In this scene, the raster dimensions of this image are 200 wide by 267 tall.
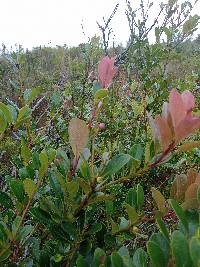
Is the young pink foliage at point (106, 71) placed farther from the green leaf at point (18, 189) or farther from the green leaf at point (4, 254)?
the green leaf at point (4, 254)

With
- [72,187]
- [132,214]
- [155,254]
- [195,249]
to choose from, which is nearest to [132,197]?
[132,214]

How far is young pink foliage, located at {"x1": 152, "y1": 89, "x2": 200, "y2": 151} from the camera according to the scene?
0.76m

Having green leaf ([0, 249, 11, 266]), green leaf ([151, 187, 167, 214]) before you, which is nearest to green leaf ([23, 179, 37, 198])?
green leaf ([0, 249, 11, 266])

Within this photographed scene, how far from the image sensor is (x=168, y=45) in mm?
2574

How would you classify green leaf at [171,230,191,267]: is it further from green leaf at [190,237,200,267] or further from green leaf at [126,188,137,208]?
green leaf at [126,188,137,208]

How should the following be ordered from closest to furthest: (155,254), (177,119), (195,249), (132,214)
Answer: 1. (195,249)
2. (155,254)
3. (177,119)
4. (132,214)

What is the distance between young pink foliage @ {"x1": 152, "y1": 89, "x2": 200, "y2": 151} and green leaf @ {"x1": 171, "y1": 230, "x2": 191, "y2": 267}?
23 centimetres

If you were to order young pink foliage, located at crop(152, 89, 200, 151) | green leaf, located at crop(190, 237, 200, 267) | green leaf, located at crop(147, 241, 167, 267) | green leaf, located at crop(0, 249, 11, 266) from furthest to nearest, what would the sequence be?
green leaf, located at crop(0, 249, 11, 266) < young pink foliage, located at crop(152, 89, 200, 151) < green leaf, located at crop(147, 241, 167, 267) < green leaf, located at crop(190, 237, 200, 267)

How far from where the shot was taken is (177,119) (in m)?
0.77

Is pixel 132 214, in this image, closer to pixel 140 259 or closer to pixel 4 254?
pixel 140 259

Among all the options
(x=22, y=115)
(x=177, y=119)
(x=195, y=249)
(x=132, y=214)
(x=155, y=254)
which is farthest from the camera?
(x=22, y=115)

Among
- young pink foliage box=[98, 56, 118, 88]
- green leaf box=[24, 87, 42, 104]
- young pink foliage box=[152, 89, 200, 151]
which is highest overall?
young pink foliage box=[98, 56, 118, 88]

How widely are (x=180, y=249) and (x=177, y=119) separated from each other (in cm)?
26

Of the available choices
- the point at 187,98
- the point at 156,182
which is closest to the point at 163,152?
the point at 187,98
